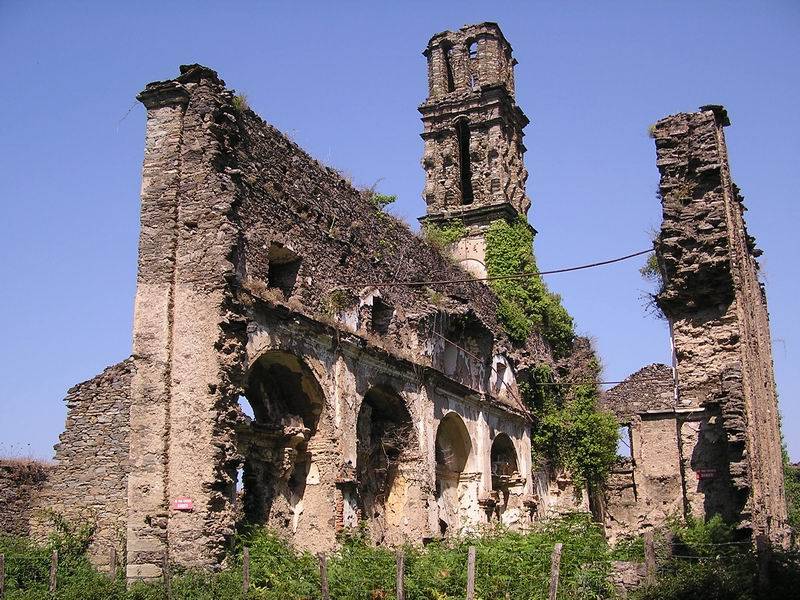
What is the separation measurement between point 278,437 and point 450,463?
25.7ft

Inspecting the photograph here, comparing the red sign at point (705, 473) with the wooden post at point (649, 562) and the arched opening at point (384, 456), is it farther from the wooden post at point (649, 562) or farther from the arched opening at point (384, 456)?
the arched opening at point (384, 456)

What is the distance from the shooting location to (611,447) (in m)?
26.7

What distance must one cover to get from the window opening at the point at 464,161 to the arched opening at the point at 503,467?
9547 millimetres

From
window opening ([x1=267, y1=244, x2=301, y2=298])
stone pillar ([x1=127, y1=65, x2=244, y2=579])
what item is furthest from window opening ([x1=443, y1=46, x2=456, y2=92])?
stone pillar ([x1=127, y1=65, x2=244, y2=579])

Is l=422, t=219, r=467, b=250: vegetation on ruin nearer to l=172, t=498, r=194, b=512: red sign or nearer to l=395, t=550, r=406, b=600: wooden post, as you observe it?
l=172, t=498, r=194, b=512: red sign

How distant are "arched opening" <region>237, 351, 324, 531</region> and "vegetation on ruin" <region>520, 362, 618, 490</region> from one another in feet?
37.7

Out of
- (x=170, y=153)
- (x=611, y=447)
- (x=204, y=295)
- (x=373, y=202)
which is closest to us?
(x=204, y=295)

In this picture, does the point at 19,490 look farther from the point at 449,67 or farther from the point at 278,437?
the point at 449,67

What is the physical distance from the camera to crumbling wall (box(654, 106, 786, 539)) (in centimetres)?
1350

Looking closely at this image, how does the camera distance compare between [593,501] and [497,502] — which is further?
[593,501]

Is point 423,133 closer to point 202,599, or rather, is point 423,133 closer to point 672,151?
point 672,151

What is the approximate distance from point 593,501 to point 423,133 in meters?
13.3

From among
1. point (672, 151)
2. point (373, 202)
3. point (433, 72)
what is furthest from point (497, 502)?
point (433, 72)

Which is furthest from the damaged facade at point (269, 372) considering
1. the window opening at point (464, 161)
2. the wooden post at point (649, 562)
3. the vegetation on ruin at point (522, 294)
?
the window opening at point (464, 161)
